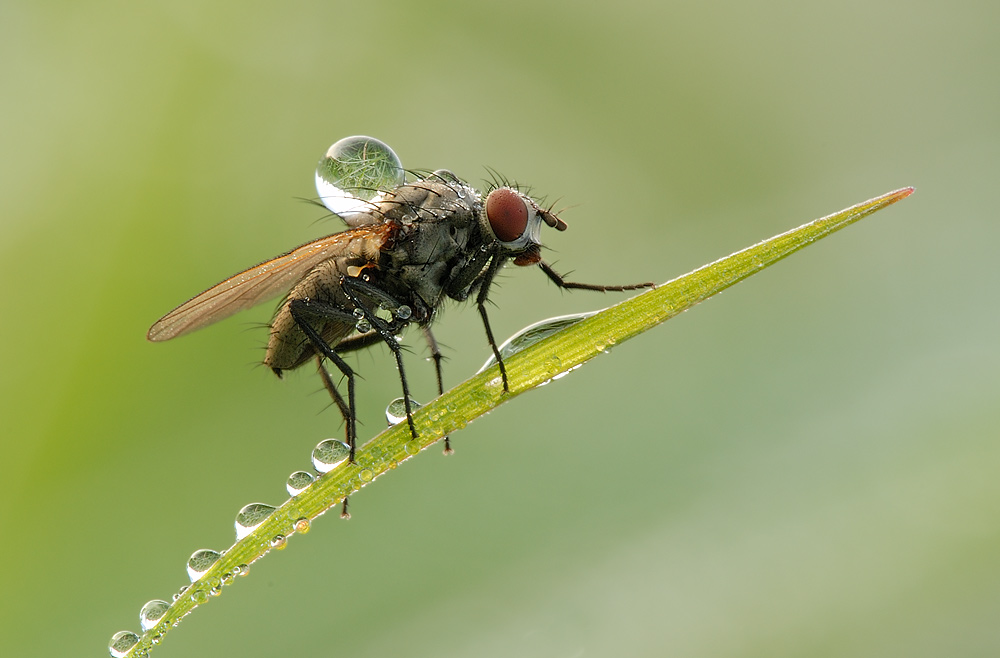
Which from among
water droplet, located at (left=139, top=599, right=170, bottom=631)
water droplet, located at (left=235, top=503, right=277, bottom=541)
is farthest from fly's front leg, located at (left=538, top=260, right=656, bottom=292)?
water droplet, located at (left=139, top=599, right=170, bottom=631)

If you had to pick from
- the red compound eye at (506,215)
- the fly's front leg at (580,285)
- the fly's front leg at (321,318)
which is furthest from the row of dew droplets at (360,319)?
the fly's front leg at (580,285)

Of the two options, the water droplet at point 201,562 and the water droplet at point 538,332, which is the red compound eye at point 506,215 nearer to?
the water droplet at point 538,332

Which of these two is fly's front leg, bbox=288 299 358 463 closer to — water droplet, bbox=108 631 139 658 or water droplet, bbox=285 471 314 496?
water droplet, bbox=285 471 314 496

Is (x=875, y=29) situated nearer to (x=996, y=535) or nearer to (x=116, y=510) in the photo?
(x=996, y=535)

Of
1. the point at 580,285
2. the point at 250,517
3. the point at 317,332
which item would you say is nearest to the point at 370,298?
the point at 317,332

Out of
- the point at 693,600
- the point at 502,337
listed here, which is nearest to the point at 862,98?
the point at 502,337

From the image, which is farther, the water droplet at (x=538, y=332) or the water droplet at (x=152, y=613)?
the water droplet at (x=538, y=332)
